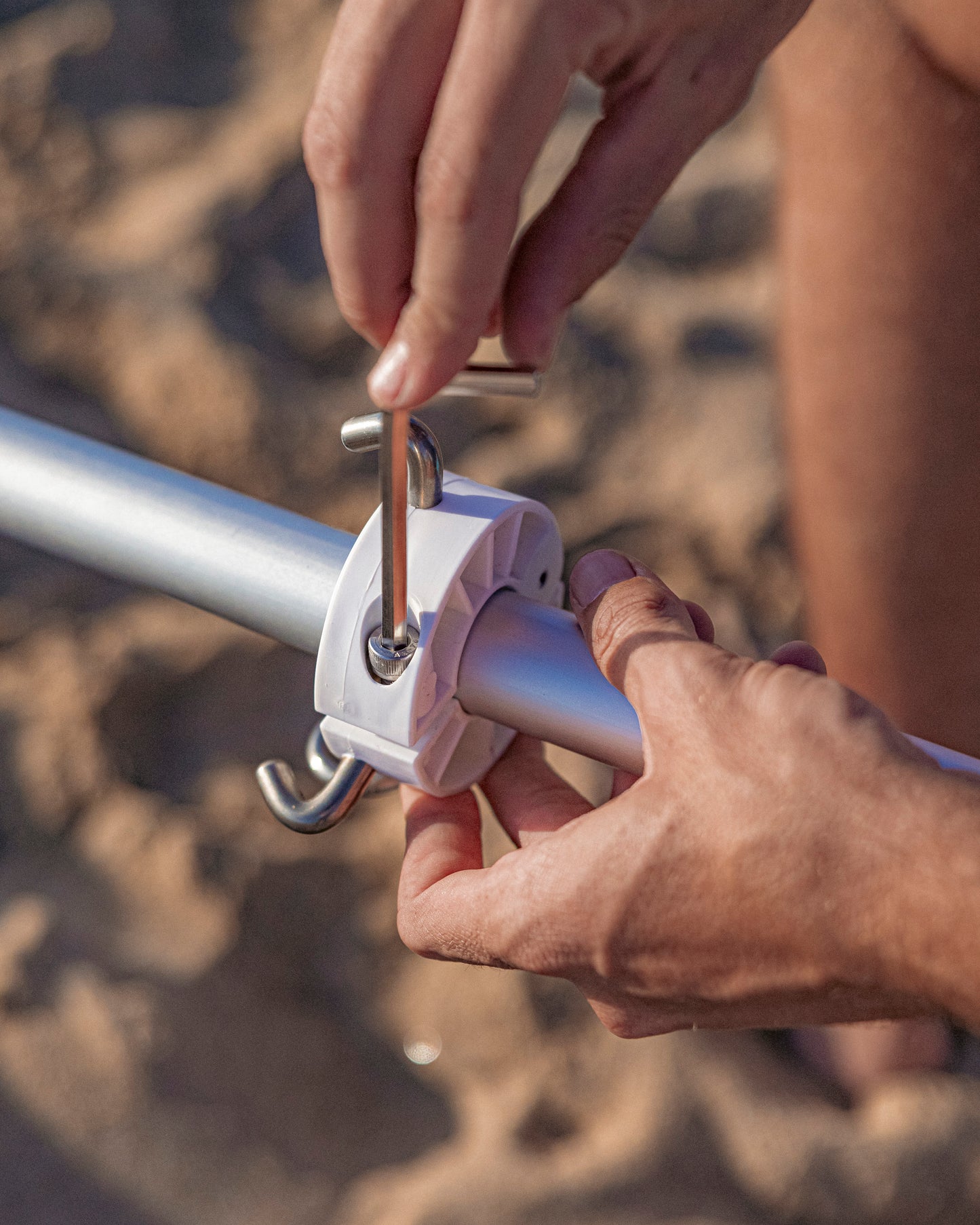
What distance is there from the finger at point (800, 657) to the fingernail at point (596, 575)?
0.39 ft

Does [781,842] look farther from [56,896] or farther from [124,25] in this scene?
[124,25]

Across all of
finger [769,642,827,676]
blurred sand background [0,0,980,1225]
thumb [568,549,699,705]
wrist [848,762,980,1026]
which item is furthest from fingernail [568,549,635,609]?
blurred sand background [0,0,980,1225]

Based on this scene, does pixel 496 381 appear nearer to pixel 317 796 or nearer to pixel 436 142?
pixel 436 142

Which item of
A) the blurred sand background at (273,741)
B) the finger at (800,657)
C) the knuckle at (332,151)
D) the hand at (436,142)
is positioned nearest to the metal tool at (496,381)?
the hand at (436,142)

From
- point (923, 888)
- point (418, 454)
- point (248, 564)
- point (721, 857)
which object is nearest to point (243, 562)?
point (248, 564)

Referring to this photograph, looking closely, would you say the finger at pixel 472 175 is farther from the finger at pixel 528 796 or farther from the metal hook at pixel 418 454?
the finger at pixel 528 796

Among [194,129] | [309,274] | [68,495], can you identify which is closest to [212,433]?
[309,274]

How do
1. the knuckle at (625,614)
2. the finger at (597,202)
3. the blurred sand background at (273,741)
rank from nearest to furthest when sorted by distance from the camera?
→ the knuckle at (625,614) < the finger at (597,202) < the blurred sand background at (273,741)

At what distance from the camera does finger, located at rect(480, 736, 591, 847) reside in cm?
87

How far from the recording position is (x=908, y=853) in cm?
61

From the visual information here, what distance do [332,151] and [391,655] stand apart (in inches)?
12.7

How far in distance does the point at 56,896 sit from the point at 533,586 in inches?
33.0

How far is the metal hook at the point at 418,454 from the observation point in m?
0.70

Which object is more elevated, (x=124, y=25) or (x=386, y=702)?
(x=386, y=702)
